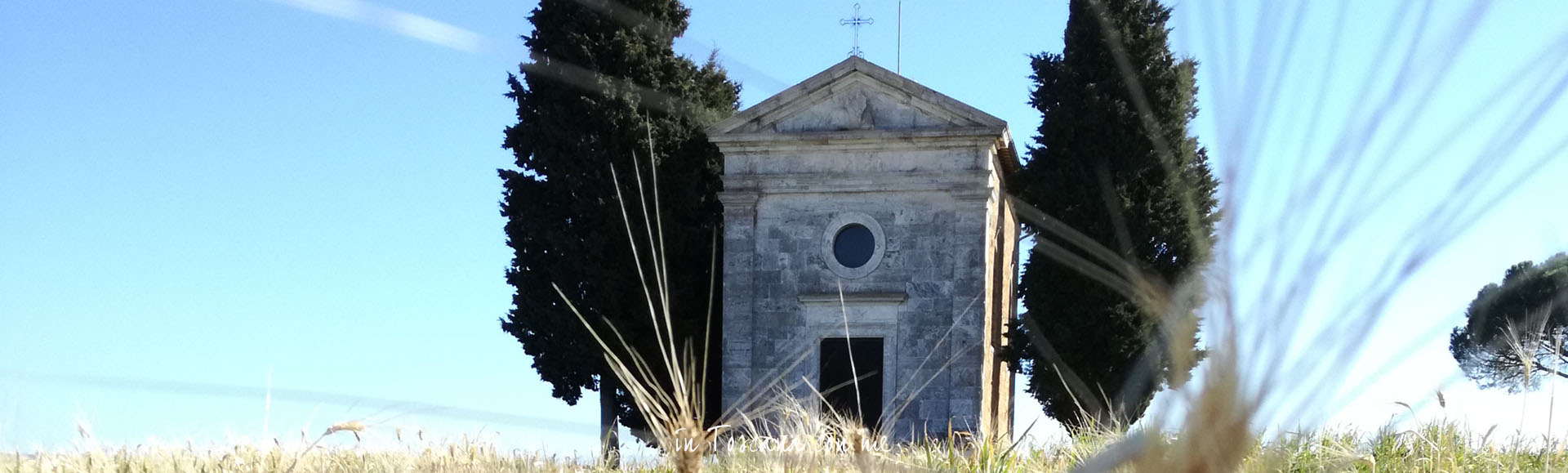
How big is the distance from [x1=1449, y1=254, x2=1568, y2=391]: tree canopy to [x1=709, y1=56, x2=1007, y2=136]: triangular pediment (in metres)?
6.61

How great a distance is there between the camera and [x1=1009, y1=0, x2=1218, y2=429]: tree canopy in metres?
18.0

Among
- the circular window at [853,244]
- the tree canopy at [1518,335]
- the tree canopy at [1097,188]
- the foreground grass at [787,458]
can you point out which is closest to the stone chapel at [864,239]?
the circular window at [853,244]

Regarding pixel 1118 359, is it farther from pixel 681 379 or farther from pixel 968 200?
pixel 681 379

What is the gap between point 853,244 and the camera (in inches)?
717

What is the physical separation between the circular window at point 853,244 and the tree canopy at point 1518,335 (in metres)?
7.08

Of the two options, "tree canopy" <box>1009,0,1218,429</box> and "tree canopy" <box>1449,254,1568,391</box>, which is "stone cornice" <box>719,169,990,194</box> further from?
"tree canopy" <box>1449,254,1568,391</box>

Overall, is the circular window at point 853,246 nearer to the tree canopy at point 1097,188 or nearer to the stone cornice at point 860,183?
the stone cornice at point 860,183

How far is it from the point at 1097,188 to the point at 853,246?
302 cm

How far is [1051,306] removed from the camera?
18375mm

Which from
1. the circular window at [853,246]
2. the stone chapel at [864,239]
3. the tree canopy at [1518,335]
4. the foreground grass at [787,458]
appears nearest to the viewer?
the tree canopy at [1518,335]

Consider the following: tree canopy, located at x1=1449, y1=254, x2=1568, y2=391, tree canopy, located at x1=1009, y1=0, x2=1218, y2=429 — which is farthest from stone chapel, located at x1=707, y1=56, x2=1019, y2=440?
tree canopy, located at x1=1449, y1=254, x2=1568, y2=391

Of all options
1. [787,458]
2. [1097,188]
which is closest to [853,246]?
[1097,188]

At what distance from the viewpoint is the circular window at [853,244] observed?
18062 mm

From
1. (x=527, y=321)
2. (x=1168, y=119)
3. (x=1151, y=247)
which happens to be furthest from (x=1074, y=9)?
(x=527, y=321)
